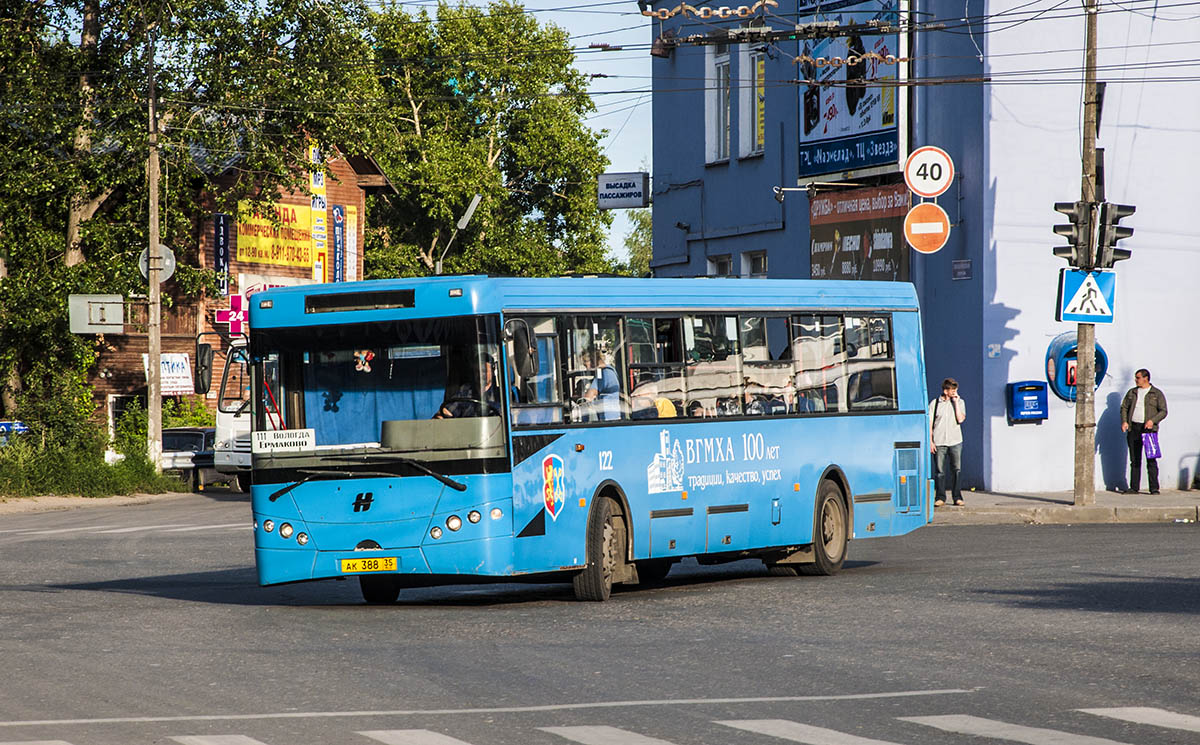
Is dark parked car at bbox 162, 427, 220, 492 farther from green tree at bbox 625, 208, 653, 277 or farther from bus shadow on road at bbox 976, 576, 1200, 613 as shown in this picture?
green tree at bbox 625, 208, 653, 277

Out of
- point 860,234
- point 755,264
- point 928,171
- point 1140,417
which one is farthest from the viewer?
point 755,264

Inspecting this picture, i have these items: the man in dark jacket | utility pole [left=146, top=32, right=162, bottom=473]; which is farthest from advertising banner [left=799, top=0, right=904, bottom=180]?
utility pole [left=146, top=32, right=162, bottom=473]

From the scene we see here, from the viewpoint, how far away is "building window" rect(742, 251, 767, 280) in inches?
1363

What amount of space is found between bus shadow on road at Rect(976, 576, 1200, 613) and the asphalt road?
4cm

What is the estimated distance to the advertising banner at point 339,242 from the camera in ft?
180

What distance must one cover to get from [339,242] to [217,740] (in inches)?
1879

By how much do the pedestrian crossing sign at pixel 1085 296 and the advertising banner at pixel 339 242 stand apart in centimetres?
3255

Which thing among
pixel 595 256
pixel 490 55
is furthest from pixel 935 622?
pixel 595 256

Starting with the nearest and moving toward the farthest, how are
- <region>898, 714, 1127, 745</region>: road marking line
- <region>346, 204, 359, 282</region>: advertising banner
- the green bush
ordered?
<region>898, 714, 1127, 745</region>: road marking line → the green bush → <region>346, 204, 359, 282</region>: advertising banner

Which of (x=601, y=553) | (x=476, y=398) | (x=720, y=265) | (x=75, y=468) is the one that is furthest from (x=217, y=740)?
(x=75, y=468)

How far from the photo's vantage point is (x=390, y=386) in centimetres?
1438

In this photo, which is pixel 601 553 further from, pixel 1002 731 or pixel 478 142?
pixel 478 142

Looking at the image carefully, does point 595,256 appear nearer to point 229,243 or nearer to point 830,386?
point 229,243

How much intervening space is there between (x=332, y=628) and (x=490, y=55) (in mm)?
56178
